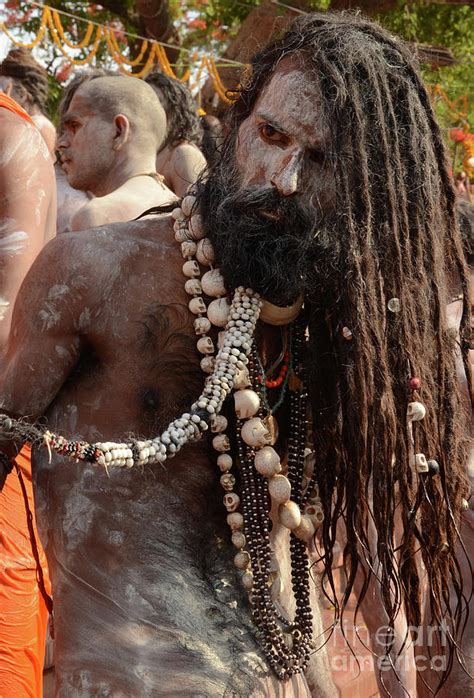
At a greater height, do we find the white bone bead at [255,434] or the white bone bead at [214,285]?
the white bone bead at [214,285]

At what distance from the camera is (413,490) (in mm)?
1977

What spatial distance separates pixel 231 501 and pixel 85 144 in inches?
104

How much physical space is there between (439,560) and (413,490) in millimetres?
193

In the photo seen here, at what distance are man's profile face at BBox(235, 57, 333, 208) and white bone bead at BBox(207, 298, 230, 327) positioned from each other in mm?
237

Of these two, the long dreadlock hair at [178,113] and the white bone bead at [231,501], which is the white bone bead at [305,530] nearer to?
the white bone bead at [231,501]

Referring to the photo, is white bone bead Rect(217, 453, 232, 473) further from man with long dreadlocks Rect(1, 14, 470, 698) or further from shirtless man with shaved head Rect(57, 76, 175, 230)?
shirtless man with shaved head Rect(57, 76, 175, 230)

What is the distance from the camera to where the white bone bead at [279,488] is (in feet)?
6.33

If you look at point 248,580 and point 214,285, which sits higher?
point 214,285

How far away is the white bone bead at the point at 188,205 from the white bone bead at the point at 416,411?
1.95ft

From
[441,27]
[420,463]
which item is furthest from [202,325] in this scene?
[441,27]

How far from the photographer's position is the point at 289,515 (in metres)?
1.97

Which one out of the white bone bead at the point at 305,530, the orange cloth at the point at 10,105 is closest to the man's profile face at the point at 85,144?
the orange cloth at the point at 10,105

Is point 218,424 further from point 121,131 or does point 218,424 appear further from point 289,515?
point 121,131

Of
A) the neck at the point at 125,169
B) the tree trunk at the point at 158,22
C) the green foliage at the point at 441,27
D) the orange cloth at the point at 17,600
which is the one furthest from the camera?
the tree trunk at the point at 158,22
